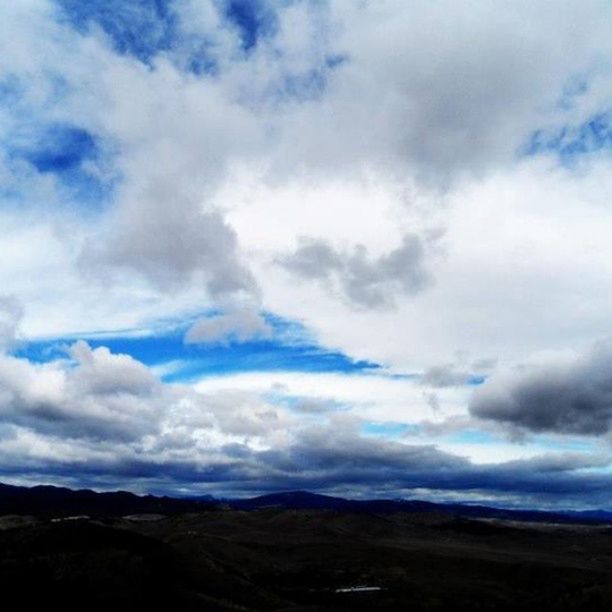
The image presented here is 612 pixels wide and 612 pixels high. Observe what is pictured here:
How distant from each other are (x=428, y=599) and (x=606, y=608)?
18.9 m

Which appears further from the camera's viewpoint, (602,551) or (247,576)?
(602,551)

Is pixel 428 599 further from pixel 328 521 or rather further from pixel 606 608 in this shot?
pixel 328 521

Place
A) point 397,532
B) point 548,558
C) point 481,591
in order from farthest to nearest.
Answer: point 397,532 < point 548,558 < point 481,591

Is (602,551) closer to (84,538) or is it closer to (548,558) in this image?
(548,558)

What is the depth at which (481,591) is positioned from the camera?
88.1 m

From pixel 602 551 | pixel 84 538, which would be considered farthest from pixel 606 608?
pixel 602 551

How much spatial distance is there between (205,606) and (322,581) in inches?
1265

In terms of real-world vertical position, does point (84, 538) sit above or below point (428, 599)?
above

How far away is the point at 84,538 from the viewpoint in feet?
292

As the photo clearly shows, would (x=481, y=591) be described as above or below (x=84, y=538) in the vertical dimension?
below

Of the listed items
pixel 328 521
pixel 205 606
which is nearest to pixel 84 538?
pixel 205 606

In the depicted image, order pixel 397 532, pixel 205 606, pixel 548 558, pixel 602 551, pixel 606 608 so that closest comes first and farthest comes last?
pixel 205 606 < pixel 606 608 < pixel 548 558 < pixel 602 551 < pixel 397 532

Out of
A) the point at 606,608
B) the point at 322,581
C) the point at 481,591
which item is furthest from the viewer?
the point at 322,581

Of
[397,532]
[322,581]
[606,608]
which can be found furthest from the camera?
[397,532]
